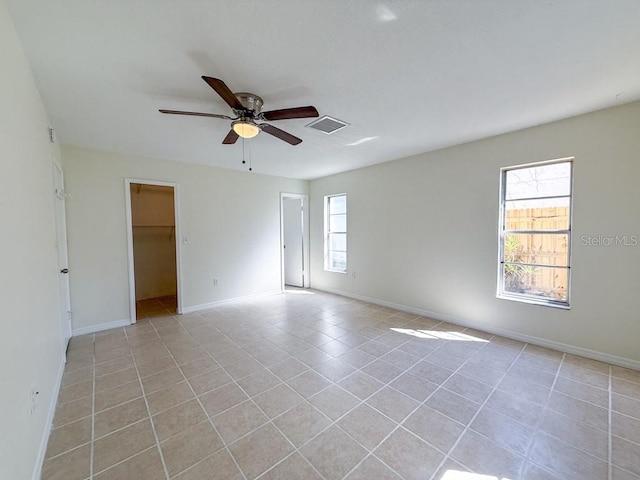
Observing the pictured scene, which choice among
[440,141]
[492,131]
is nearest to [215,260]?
[440,141]

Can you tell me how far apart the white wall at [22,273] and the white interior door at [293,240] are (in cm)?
435

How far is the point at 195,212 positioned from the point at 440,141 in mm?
3895

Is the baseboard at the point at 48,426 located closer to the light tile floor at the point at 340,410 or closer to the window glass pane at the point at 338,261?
the light tile floor at the point at 340,410

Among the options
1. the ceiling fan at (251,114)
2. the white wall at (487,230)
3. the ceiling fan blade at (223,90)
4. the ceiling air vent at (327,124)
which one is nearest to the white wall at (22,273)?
the ceiling fan at (251,114)

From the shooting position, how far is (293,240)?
6.31 m

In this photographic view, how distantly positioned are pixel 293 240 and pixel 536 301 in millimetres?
4589

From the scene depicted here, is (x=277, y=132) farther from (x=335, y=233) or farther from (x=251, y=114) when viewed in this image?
(x=335, y=233)

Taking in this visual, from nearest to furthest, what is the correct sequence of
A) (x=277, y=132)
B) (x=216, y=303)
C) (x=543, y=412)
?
(x=543, y=412) < (x=277, y=132) < (x=216, y=303)

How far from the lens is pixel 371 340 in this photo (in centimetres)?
321

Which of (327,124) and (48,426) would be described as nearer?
(48,426)

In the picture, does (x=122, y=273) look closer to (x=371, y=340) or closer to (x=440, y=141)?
(x=371, y=340)

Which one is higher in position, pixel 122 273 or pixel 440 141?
pixel 440 141

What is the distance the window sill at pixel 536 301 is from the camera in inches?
114

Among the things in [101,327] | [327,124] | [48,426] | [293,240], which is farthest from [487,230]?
[101,327]
